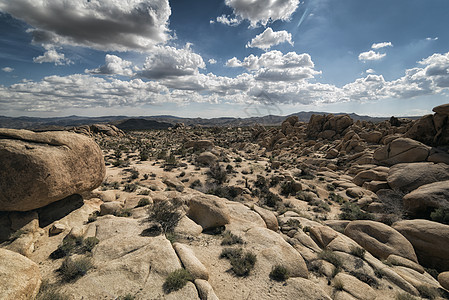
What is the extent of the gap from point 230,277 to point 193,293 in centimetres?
150

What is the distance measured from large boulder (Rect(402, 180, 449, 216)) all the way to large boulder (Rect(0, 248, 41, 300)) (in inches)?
746

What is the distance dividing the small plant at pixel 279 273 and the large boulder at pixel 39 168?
350 inches

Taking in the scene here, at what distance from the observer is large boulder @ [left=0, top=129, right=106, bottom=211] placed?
20.8 feet

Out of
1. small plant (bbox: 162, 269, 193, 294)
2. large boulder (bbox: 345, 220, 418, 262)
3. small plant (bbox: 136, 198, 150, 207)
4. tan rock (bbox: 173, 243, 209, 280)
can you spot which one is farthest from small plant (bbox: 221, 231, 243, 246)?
large boulder (bbox: 345, 220, 418, 262)

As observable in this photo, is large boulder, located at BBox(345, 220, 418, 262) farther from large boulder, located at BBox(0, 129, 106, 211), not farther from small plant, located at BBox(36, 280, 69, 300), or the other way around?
large boulder, located at BBox(0, 129, 106, 211)

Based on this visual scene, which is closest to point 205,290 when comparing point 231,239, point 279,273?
point 279,273

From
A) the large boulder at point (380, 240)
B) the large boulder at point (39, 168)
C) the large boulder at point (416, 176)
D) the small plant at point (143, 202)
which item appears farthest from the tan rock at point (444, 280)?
the large boulder at point (39, 168)

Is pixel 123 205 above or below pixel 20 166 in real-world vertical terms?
below

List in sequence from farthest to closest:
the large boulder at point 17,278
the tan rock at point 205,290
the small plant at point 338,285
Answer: the small plant at point 338,285 < the tan rock at point 205,290 < the large boulder at point 17,278

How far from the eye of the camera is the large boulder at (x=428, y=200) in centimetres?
1133

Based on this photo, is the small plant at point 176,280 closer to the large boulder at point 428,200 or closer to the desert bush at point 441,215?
the desert bush at point 441,215

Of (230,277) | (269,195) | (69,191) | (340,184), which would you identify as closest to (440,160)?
(340,184)

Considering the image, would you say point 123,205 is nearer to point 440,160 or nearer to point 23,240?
point 23,240

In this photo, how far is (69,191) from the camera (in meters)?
7.98
